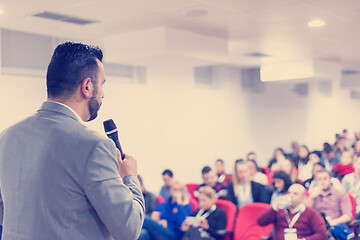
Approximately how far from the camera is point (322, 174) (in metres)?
5.54

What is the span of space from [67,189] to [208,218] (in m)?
4.28

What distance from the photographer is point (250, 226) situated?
204 inches

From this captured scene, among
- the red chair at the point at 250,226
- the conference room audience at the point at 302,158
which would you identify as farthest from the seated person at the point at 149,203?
the conference room audience at the point at 302,158

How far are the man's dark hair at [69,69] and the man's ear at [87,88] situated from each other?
0.01m

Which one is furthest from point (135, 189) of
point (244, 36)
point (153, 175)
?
point (153, 175)

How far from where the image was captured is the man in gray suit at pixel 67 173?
1.16 metres

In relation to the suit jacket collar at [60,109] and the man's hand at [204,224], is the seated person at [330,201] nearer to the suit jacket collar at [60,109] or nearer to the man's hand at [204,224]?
the man's hand at [204,224]

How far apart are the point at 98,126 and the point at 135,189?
250 inches

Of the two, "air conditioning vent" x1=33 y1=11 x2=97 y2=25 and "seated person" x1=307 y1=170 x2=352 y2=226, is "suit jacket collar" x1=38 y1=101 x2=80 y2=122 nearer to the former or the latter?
"air conditioning vent" x1=33 y1=11 x2=97 y2=25

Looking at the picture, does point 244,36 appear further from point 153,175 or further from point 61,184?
point 61,184

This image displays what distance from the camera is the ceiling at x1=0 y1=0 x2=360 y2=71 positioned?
504 cm

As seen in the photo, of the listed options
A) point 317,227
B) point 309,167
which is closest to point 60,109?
point 317,227

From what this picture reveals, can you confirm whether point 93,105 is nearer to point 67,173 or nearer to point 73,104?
point 73,104

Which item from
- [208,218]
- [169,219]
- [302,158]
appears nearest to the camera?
[208,218]
